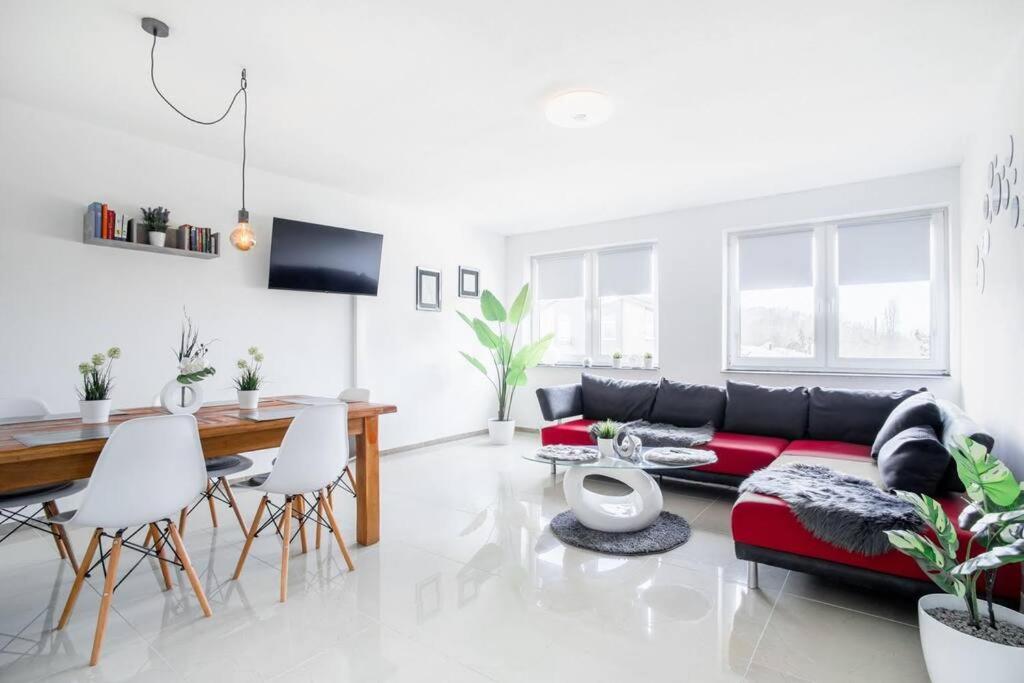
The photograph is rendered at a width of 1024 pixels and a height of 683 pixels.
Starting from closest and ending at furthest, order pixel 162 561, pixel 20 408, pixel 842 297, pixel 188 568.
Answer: pixel 188 568, pixel 162 561, pixel 20 408, pixel 842 297

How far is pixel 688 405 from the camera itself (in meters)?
4.62

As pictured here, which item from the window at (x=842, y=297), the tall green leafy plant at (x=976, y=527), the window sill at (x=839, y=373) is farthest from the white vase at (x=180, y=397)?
the window at (x=842, y=297)

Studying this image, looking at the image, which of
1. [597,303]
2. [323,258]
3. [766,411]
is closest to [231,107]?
[323,258]

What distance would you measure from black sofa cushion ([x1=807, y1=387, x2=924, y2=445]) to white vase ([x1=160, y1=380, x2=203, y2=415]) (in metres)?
4.31

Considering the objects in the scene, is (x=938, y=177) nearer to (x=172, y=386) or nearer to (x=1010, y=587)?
(x=1010, y=587)

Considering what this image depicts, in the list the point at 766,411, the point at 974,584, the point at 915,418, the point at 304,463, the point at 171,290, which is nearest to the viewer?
the point at 974,584

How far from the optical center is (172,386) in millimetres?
2596

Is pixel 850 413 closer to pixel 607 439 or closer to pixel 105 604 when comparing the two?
pixel 607 439

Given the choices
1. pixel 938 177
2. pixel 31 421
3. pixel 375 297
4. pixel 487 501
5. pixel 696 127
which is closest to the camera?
pixel 31 421

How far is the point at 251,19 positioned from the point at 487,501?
3.25 metres

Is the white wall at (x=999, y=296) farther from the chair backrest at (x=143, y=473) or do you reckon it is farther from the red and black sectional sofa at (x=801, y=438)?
the chair backrest at (x=143, y=473)

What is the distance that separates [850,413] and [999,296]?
54.0 inches

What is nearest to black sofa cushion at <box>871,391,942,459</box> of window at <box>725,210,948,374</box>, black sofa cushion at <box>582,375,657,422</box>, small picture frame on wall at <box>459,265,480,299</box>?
window at <box>725,210,948,374</box>

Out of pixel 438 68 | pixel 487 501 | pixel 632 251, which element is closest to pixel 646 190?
pixel 632 251
